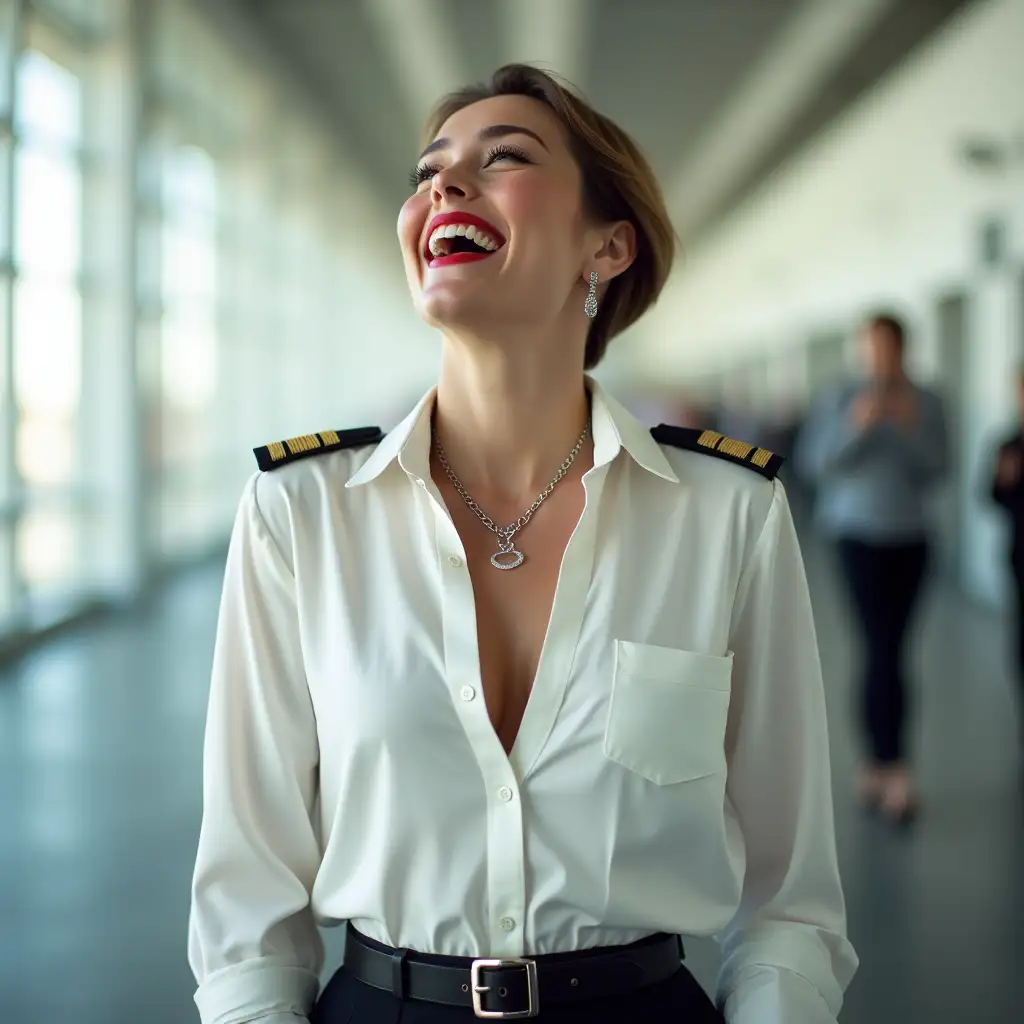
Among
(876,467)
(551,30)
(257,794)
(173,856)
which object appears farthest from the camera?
(551,30)

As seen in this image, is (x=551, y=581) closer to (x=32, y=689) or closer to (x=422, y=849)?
Answer: (x=422, y=849)

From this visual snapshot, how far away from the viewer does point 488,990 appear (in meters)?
1.34

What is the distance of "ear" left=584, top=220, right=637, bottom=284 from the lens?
1.73 meters

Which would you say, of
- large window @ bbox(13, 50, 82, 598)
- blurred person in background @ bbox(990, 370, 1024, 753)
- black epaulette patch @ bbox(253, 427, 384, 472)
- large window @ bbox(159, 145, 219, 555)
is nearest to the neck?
black epaulette patch @ bbox(253, 427, 384, 472)

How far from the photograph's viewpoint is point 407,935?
140cm

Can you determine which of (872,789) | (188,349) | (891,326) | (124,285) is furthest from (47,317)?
(872,789)

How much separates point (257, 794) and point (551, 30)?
14.0 meters

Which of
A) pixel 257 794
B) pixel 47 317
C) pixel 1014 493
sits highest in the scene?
pixel 47 317

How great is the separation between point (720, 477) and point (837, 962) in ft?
2.15

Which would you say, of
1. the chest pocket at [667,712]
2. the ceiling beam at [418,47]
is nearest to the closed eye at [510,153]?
the chest pocket at [667,712]

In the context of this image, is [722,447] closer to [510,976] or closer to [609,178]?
[609,178]

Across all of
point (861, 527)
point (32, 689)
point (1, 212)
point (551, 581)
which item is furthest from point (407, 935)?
point (1, 212)

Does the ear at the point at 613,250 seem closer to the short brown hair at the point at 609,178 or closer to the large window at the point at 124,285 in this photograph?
the short brown hair at the point at 609,178

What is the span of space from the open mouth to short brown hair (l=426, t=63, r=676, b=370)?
204mm
